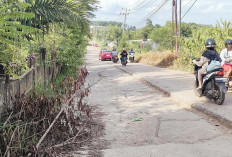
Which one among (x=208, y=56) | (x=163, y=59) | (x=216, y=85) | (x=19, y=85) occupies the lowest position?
(x=216, y=85)

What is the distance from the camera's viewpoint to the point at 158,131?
4.84 m

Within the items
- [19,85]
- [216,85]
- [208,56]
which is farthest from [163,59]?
[19,85]

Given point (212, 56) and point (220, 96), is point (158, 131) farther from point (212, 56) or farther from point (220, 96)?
point (212, 56)

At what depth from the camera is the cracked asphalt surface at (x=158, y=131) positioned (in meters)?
3.87

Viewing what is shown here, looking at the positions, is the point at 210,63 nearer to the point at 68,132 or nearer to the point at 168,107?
the point at 168,107

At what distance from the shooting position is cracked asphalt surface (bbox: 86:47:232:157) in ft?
12.7

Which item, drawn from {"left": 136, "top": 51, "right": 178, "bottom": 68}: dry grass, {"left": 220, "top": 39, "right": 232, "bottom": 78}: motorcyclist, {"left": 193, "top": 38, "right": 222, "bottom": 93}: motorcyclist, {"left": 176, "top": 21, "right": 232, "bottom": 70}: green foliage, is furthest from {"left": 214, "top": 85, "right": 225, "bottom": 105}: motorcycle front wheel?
{"left": 136, "top": 51, "right": 178, "bottom": 68}: dry grass

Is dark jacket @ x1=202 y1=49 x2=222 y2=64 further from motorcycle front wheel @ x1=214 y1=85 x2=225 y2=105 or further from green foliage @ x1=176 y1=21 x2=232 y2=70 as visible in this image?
green foliage @ x1=176 y1=21 x2=232 y2=70

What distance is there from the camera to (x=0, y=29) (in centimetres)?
263

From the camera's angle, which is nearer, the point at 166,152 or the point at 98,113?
the point at 166,152

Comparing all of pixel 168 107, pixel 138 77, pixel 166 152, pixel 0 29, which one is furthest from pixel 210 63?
pixel 138 77

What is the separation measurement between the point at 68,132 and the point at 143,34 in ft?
329

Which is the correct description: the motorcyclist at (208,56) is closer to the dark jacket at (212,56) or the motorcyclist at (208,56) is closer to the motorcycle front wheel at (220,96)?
the dark jacket at (212,56)

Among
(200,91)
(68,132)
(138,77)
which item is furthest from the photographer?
(138,77)
